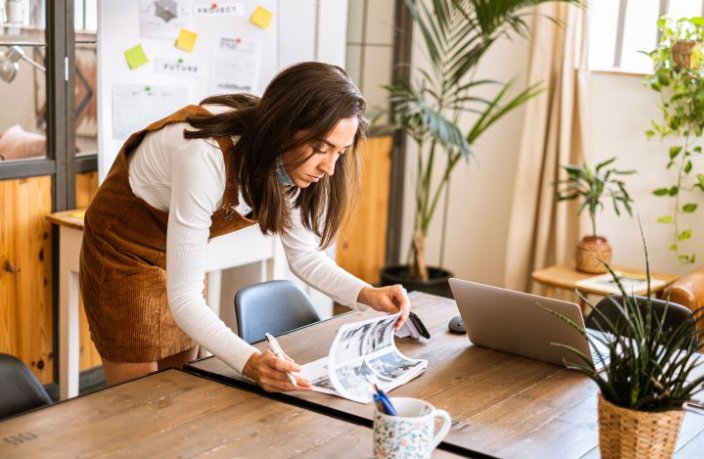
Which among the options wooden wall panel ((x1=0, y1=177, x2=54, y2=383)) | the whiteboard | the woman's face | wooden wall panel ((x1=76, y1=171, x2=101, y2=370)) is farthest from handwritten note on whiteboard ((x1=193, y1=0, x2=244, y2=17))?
the woman's face

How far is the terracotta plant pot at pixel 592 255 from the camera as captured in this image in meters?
4.15

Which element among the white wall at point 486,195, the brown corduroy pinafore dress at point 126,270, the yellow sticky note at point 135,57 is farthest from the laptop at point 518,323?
the white wall at point 486,195

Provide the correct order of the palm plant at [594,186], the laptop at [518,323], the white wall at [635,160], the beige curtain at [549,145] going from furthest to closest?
the beige curtain at [549,145], the white wall at [635,160], the palm plant at [594,186], the laptop at [518,323]

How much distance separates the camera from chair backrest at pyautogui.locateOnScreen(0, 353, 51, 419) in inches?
77.3

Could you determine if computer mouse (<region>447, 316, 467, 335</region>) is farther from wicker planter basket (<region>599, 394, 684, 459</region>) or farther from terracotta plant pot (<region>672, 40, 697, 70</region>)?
terracotta plant pot (<region>672, 40, 697, 70</region>)

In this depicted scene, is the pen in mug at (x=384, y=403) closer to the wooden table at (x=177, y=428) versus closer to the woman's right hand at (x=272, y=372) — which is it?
the wooden table at (x=177, y=428)

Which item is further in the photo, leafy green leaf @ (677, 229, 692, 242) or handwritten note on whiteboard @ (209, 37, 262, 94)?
leafy green leaf @ (677, 229, 692, 242)

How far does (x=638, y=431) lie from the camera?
5.23ft

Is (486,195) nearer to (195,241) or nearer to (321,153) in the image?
(321,153)

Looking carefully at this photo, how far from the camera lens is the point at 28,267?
3453 millimetres

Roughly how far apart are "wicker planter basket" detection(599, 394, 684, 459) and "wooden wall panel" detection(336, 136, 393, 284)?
135 inches

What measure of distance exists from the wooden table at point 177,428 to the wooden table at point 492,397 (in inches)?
3.3

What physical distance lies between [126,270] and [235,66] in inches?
67.0

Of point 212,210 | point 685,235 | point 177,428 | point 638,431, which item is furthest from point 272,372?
point 685,235
